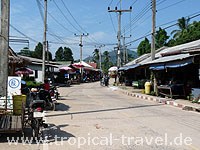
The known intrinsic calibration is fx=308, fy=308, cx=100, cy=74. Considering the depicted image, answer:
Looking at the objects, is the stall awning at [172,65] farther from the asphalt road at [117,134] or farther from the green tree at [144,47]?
the green tree at [144,47]

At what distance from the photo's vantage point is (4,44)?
9.91 metres

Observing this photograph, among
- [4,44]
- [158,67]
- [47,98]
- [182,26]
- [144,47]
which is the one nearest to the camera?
[4,44]

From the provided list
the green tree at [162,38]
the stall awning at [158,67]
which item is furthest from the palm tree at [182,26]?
the stall awning at [158,67]

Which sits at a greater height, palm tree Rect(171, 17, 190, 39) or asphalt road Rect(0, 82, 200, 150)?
palm tree Rect(171, 17, 190, 39)

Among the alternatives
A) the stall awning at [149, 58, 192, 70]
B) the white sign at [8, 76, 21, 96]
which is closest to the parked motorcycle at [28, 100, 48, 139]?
the white sign at [8, 76, 21, 96]

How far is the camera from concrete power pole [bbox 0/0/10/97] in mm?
9758

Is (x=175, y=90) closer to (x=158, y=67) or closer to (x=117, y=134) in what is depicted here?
(x=158, y=67)

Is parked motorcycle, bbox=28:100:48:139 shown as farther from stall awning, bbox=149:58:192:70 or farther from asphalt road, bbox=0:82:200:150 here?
stall awning, bbox=149:58:192:70

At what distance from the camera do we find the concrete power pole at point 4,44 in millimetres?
9758

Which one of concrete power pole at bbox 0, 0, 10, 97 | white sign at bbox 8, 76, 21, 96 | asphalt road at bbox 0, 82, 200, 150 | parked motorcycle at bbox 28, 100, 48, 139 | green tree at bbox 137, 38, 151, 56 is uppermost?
green tree at bbox 137, 38, 151, 56

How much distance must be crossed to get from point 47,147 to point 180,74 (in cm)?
1978

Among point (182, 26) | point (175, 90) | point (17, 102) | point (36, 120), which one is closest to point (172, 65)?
point (175, 90)

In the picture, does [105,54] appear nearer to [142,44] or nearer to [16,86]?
[142,44]

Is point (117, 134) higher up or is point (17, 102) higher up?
point (17, 102)
